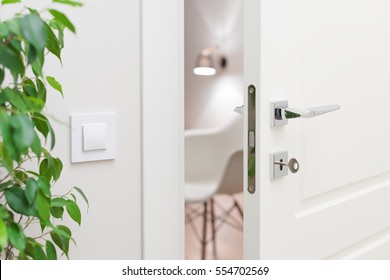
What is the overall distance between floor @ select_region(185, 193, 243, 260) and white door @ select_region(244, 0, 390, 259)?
188cm

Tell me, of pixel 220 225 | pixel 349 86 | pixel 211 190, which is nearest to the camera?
pixel 349 86

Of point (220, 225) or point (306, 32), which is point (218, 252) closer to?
point (220, 225)

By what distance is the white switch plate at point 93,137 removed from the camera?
1162 mm

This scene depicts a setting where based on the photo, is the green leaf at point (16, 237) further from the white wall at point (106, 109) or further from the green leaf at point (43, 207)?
the white wall at point (106, 109)

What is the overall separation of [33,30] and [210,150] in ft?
9.87

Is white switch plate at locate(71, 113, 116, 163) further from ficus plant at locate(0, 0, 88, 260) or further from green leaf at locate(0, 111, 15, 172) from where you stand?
green leaf at locate(0, 111, 15, 172)

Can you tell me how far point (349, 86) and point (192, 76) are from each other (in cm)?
328

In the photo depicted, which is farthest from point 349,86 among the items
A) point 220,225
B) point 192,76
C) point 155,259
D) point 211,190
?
point 192,76

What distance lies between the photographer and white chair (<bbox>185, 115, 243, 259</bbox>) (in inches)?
131

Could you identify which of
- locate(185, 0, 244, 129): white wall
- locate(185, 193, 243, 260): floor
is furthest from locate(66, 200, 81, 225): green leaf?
locate(185, 0, 244, 129): white wall

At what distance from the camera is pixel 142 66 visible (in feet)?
3.98

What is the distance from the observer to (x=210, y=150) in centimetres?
359

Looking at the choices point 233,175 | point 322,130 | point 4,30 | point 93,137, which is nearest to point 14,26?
point 4,30

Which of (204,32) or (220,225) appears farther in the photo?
(204,32)
